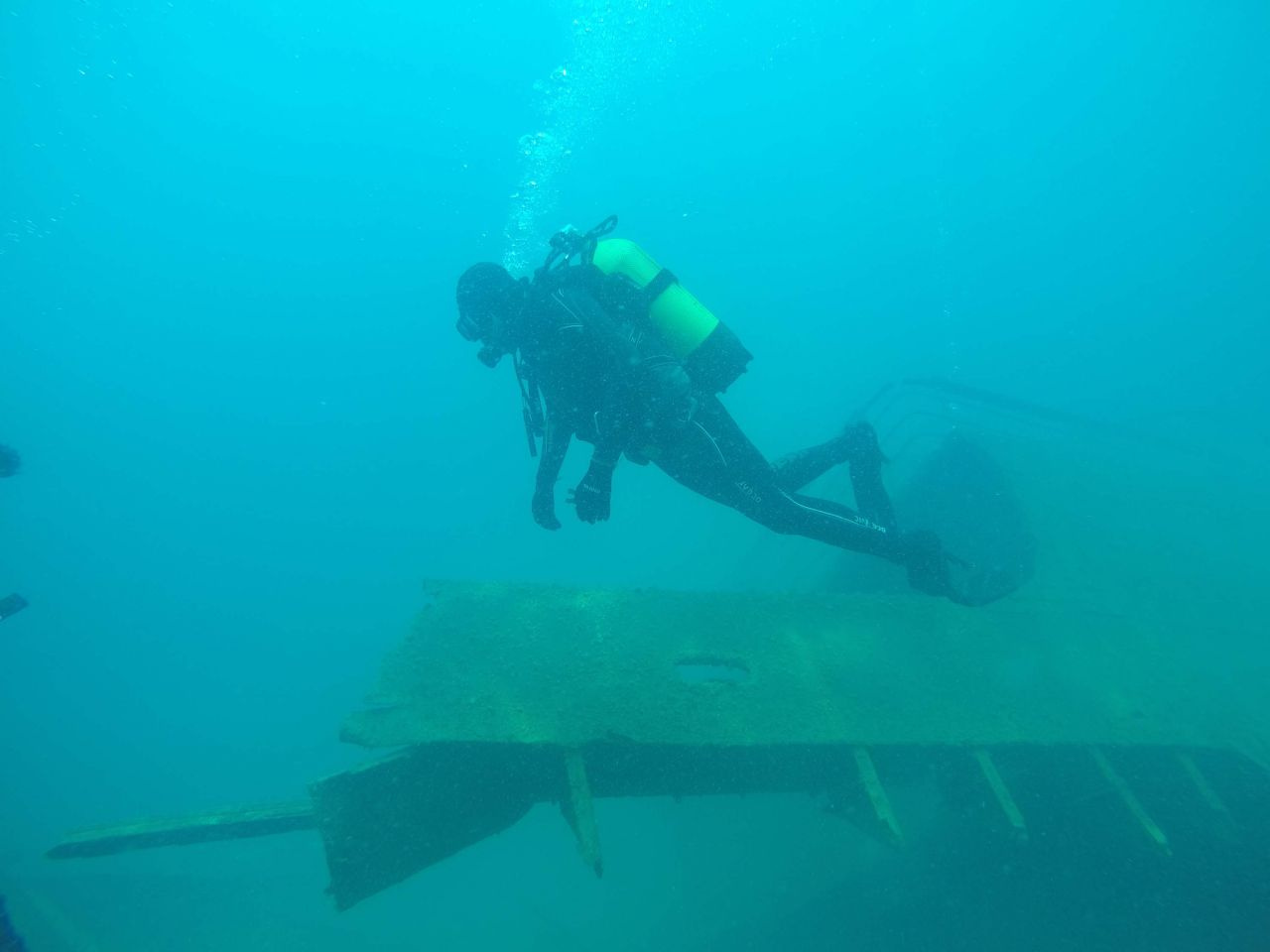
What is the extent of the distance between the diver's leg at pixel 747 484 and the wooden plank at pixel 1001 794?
1264mm

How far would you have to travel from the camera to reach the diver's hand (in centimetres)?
391

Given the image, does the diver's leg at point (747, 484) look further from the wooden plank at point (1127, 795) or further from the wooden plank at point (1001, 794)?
the wooden plank at point (1127, 795)

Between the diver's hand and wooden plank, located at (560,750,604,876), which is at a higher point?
the diver's hand

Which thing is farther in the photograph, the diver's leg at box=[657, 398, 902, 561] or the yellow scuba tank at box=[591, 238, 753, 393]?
the yellow scuba tank at box=[591, 238, 753, 393]

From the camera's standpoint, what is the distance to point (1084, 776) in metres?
4.59

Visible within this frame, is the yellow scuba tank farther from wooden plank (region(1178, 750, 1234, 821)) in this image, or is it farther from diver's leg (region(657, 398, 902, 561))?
wooden plank (region(1178, 750, 1234, 821))

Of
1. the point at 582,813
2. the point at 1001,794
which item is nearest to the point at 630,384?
the point at 582,813

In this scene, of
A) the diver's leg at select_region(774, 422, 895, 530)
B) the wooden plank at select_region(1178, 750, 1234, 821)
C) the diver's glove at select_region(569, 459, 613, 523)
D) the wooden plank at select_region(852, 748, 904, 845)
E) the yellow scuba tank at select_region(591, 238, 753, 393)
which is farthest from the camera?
the diver's leg at select_region(774, 422, 895, 530)

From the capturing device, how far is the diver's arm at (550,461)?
3.81 metres

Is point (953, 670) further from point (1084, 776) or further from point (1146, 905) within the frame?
point (1146, 905)

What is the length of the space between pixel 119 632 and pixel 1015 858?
52.6 m

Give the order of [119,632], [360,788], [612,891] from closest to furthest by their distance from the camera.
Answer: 1. [360,788]
2. [612,891]
3. [119,632]

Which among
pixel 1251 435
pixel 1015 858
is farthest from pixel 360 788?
pixel 1251 435

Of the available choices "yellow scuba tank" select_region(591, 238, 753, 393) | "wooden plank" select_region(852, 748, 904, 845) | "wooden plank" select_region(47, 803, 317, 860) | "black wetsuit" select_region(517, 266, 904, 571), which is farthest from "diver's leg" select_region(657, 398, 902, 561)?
"wooden plank" select_region(47, 803, 317, 860)
